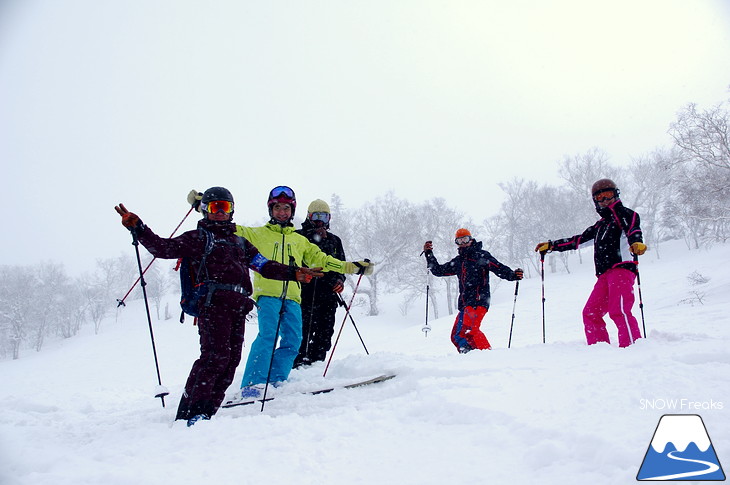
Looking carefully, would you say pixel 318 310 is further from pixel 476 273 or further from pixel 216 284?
pixel 476 273

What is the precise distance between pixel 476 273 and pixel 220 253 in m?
4.09

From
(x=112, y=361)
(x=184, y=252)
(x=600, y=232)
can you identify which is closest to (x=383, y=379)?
(x=184, y=252)

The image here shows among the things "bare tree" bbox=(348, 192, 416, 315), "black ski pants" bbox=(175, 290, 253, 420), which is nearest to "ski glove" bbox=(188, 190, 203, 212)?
"black ski pants" bbox=(175, 290, 253, 420)

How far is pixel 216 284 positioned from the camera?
3.31m

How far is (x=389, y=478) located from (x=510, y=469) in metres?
0.59

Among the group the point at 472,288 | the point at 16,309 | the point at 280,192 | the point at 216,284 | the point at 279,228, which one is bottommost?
the point at 16,309

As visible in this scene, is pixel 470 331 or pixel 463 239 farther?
pixel 463 239

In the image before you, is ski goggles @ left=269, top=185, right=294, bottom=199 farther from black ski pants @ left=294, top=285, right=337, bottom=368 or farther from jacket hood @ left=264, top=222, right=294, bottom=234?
black ski pants @ left=294, top=285, right=337, bottom=368

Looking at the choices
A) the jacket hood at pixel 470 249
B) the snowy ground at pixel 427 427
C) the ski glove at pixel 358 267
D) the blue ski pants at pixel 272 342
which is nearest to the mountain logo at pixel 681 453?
the snowy ground at pixel 427 427

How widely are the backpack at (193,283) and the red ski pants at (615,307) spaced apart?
429 cm

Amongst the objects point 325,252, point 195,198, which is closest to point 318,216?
point 325,252

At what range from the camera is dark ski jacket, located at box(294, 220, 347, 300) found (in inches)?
209

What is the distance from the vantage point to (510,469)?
6.08ft

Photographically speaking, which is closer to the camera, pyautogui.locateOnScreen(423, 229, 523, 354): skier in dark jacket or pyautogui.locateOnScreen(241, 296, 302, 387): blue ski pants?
pyautogui.locateOnScreen(241, 296, 302, 387): blue ski pants
